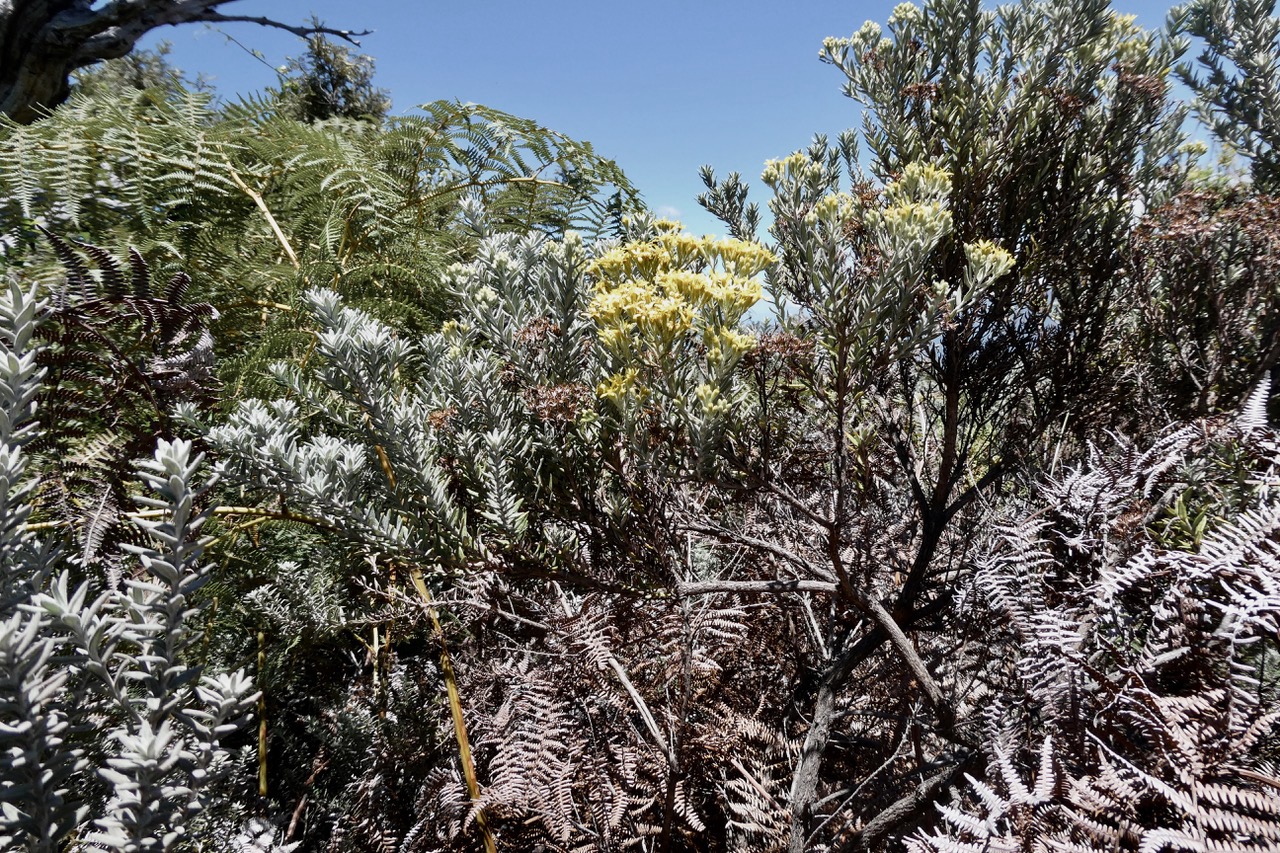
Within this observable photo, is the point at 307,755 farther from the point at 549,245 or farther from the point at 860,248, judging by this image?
the point at 860,248

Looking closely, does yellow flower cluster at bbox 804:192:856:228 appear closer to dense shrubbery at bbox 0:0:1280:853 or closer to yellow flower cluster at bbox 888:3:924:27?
dense shrubbery at bbox 0:0:1280:853

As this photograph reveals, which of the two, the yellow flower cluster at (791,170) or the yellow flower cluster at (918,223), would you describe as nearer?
the yellow flower cluster at (918,223)

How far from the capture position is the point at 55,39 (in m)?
2.77

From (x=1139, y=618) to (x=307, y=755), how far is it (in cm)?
184

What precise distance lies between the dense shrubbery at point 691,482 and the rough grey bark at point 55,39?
1589mm

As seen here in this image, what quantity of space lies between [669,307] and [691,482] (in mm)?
384

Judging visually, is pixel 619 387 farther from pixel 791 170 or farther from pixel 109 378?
pixel 109 378

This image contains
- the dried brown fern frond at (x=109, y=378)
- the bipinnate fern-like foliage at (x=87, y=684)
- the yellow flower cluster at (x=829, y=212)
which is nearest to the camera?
the bipinnate fern-like foliage at (x=87, y=684)

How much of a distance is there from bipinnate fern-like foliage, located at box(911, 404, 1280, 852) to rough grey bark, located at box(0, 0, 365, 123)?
3.70m

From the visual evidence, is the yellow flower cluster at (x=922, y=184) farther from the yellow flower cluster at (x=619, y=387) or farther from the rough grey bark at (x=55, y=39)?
the rough grey bark at (x=55, y=39)

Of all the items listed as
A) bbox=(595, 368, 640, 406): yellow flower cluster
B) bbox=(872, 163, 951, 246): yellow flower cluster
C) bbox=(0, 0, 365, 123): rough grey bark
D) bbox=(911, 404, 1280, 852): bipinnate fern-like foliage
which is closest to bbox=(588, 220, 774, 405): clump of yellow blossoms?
bbox=(595, 368, 640, 406): yellow flower cluster

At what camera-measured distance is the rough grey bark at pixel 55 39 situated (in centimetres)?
270

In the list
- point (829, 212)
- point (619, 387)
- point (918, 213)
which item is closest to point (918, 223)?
point (918, 213)

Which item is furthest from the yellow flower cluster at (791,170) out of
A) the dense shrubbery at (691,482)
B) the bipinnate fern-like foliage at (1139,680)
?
the bipinnate fern-like foliage at (1139,680)
